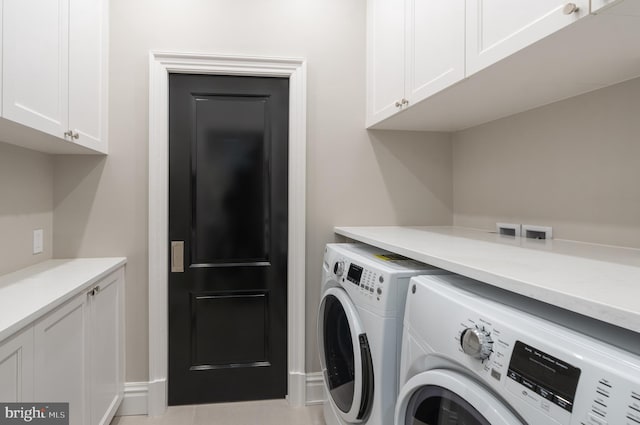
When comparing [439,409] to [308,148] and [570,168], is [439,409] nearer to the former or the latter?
[570,168]

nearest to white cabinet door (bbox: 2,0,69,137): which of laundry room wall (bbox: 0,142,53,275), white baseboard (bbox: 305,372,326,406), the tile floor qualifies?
laundry room wall (bbox: 0,142,53,275)

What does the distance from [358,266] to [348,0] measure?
177cm

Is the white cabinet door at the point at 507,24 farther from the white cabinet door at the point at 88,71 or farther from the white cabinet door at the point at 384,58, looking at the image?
the white cabinet door at the point at 88,71

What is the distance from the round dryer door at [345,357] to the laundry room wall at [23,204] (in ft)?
4.72

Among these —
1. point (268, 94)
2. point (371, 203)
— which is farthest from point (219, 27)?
point (371, 203)

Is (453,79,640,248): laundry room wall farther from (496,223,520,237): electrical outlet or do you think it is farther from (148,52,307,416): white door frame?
(148,52,307,416): white door frame

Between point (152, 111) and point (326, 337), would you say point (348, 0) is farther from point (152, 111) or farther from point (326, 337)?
point (326, 337)

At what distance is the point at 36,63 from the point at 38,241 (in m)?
0.97

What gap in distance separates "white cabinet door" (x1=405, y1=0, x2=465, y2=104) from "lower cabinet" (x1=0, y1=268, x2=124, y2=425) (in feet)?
5.48

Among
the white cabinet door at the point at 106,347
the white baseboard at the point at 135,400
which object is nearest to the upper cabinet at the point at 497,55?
the white cabinet door at the point at 106,347

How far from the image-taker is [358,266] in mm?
1391

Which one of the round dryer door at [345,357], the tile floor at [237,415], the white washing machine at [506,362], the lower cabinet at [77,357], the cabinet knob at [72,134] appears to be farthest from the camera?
the tile floor at [237,415]

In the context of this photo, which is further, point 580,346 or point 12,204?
point 12,204

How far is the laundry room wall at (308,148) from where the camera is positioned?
79.7 inches
